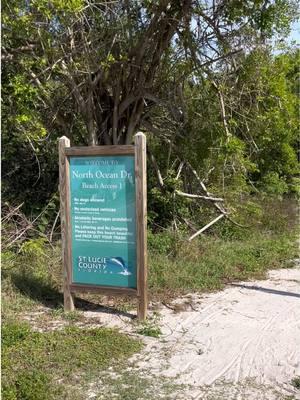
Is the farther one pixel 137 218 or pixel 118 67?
pixel 118 67

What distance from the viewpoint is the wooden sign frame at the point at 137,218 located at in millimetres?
5562

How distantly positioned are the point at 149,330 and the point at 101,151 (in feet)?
6.44

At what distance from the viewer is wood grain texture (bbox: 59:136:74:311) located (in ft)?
19.6

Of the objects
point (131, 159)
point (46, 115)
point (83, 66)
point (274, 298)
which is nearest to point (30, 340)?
point (131, 159)

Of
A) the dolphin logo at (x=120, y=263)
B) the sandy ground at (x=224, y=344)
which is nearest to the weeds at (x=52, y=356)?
the sandy ground at (x=224, y=344)

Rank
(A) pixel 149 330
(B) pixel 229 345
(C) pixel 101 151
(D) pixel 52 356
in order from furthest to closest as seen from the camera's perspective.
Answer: (C) pixel 101 151 < (A) pixel 149 330 < (B) pixel 229 345 < (D) pixel 52 356

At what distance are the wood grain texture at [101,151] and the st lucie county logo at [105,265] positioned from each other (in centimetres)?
115

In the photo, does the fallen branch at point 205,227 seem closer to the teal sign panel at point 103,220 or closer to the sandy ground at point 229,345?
the sandy ground at point 229,345

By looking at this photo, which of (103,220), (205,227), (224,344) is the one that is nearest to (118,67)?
(205,227)

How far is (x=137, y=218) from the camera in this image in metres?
5.61

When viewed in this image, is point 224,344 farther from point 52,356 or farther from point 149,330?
point 52,356

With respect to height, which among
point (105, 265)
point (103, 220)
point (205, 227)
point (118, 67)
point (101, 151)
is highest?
point (118, 67)

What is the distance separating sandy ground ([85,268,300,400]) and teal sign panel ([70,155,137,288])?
0.50 metres

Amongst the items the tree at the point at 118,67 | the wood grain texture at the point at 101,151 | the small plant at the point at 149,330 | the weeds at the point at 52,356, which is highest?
the tree at the point at 118,67
